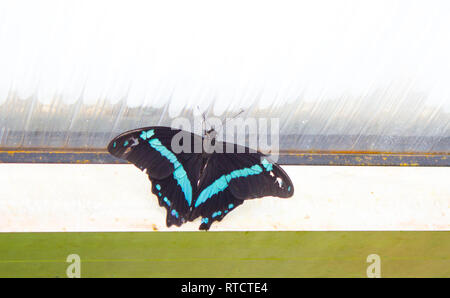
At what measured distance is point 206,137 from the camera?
2.41 ft

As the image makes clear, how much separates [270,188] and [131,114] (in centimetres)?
33

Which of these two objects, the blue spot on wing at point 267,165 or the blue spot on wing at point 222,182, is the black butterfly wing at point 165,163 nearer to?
the blue spot on wing at point 222,182

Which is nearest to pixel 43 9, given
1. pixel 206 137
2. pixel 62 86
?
pixel 62 86

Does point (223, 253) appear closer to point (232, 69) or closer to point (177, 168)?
point (177, 168)

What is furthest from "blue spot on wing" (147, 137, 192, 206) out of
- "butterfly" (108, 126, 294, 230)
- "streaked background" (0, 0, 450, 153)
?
"streaked background" (0, 0, 450, 153)

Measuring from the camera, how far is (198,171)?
73 centimetres

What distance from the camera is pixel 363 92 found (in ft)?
2.60

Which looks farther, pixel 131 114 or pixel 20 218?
pixel 131 114

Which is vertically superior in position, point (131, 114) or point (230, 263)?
point (131, 114)

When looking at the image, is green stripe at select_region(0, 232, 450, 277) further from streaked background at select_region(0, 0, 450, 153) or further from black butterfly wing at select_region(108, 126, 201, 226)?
streaked background at select_region(0, 0, 450, 153)

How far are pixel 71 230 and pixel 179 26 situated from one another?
430 millimetres

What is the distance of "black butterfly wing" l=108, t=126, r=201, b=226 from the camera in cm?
68

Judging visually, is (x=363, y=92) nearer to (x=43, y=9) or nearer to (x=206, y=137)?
(x=206, y=137)

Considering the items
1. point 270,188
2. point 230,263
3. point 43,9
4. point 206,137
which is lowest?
point 230,263
